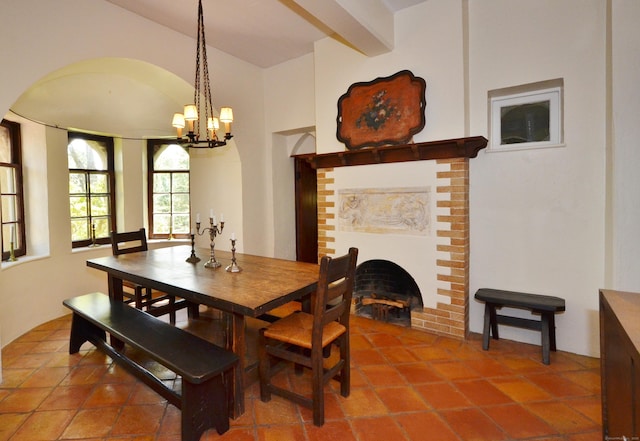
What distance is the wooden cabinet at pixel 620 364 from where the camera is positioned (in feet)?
3.46

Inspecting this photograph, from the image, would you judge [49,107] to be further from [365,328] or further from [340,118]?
[365,328]

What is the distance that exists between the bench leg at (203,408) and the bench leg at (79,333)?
161 cm

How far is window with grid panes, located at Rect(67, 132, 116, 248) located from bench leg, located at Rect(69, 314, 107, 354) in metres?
1.88

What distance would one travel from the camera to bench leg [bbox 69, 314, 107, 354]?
9.15 ft

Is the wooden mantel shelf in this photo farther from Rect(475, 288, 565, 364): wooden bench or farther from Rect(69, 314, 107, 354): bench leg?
Rect(69, 314, 107, 354): bench leg

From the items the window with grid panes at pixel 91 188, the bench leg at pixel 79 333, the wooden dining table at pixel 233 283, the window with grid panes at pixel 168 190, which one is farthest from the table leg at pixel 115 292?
the window with grid panes at pixel 168 190

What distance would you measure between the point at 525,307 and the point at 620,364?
1.48 metres

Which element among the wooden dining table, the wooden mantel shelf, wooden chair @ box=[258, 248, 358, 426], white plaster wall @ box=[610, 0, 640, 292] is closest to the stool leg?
white plaster wall @ box=[610, 0, 640, 292]

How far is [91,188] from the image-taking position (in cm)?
443

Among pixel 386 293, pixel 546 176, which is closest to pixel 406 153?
pixel 546 176

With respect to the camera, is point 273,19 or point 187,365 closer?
point 187,365

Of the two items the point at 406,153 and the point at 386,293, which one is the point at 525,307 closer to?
the point at 386,293

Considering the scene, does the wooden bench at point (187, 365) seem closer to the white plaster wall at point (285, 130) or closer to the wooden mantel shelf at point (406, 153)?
the wooden mantel shelf at point (406, 153)

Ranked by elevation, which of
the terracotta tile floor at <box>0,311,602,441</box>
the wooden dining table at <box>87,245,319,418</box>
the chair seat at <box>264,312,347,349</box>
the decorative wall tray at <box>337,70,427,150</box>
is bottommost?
the terracotta tile floor at <box>0,311,602,441</box>
